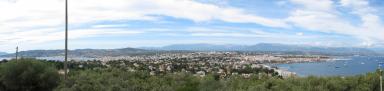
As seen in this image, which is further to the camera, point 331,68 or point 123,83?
point 331,68

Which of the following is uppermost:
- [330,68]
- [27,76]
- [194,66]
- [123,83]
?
[27,76]

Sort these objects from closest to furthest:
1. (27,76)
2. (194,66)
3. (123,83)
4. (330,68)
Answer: (123,83) → (27,76) → (194,66) → (330,68)

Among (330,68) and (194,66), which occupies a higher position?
(194,66)

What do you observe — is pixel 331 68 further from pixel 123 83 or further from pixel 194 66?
pixel 123 83

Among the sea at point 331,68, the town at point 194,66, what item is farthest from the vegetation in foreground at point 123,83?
the sea at point 331,68

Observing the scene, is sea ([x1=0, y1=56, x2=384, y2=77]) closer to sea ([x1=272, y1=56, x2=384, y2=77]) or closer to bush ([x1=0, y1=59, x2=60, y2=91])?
sea ([x1=272, y1=56, x2=384, y2=77])

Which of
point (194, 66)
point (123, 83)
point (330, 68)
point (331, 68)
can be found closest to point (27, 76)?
point (123, 83)

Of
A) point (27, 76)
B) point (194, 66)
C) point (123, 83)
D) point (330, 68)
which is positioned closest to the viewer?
point (123, 83)

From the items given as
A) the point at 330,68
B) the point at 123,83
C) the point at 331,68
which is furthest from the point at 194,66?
the point at 123,83

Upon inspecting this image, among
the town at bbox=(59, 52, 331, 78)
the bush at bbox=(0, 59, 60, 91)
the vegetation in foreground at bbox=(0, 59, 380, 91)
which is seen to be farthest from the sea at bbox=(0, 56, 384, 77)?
the bush at bbox=(0, 59, 60, 91)
